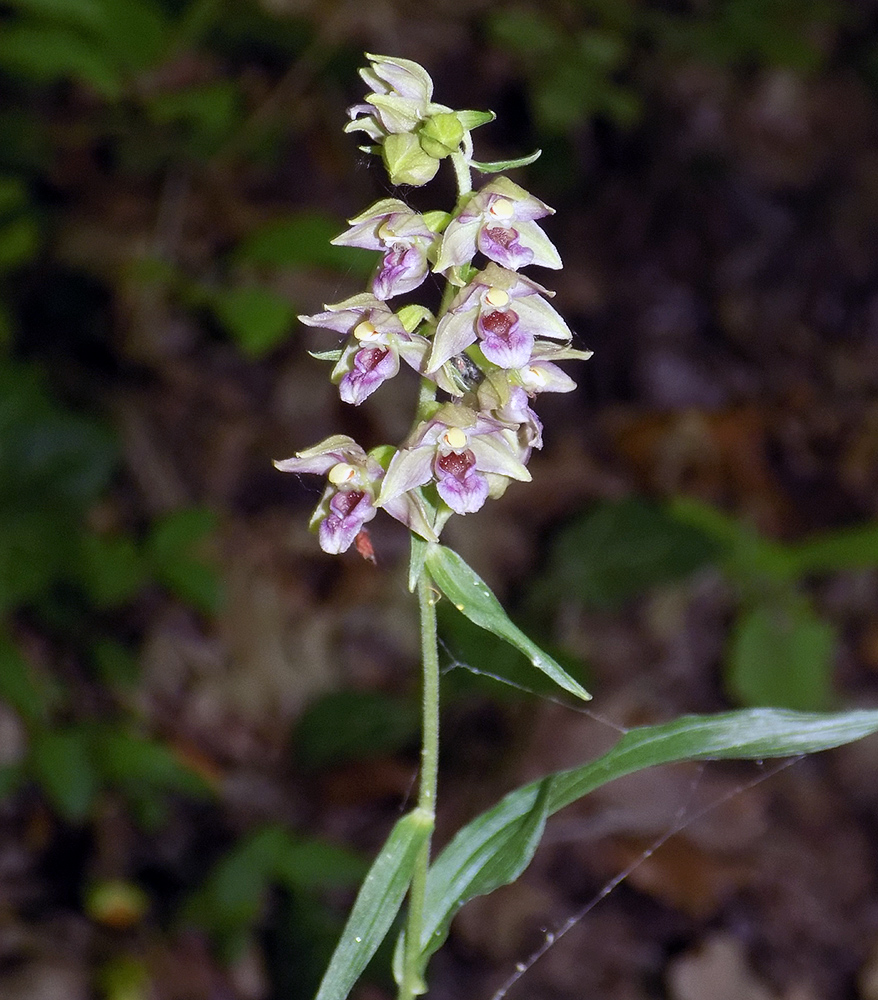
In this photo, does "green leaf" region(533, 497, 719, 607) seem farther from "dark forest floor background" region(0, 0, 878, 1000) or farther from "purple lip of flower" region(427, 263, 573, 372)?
"purple lip of flower" region(427, 263, 573, 372)

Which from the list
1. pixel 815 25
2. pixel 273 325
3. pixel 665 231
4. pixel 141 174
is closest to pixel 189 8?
pixel 141 174

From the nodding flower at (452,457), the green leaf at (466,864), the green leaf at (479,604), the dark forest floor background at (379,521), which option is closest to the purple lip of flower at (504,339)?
the nodding flower at (452,457)

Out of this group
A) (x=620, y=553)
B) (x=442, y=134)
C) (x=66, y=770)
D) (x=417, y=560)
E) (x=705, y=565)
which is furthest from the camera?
(x=620, y=553)

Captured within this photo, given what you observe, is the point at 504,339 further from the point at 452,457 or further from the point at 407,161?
the point at 407,161

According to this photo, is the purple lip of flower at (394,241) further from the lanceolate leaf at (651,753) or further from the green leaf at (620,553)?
the green leaf at (620,553)

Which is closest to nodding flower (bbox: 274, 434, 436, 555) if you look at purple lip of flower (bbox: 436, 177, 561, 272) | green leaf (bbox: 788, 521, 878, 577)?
purple lip of flower (bbox: 436, 177, 561, 272)

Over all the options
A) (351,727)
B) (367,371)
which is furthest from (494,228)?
(351,727)
